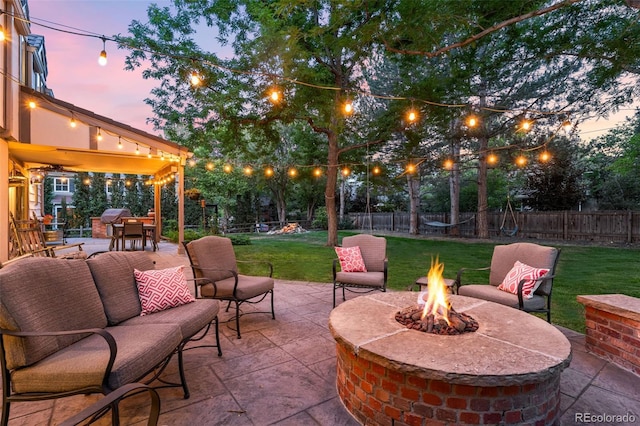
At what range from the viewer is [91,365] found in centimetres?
157

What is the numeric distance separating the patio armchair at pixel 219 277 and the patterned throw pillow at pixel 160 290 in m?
0.41

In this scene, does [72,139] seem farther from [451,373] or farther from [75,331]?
[451,373]

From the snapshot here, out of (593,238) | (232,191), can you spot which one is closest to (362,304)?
(593,238)

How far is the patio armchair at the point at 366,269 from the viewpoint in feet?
12.8

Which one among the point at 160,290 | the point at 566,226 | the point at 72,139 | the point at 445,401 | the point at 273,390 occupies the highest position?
the point at 72,139

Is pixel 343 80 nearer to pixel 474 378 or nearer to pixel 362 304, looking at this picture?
pixel 362 304

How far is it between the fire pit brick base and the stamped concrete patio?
228 millimetres

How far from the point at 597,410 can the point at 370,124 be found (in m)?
9.67

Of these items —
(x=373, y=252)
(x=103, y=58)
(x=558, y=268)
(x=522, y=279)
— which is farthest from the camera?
(x=558, y=268)

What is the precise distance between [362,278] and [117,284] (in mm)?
2582

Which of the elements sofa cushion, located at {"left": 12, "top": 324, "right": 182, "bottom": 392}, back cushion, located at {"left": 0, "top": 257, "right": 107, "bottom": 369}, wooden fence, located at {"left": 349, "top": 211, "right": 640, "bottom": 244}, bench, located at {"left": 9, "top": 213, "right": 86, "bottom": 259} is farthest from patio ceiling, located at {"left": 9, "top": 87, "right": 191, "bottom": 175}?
wooden fence, located at {"left": 349, "top": 211, "right": 640, "bottom": 244}

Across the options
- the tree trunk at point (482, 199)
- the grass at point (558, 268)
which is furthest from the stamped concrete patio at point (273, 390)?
the tree trunk at point (482, 199)

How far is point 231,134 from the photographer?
388 inches

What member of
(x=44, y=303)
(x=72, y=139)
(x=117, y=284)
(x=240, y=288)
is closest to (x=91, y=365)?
(x=44, y=303)
